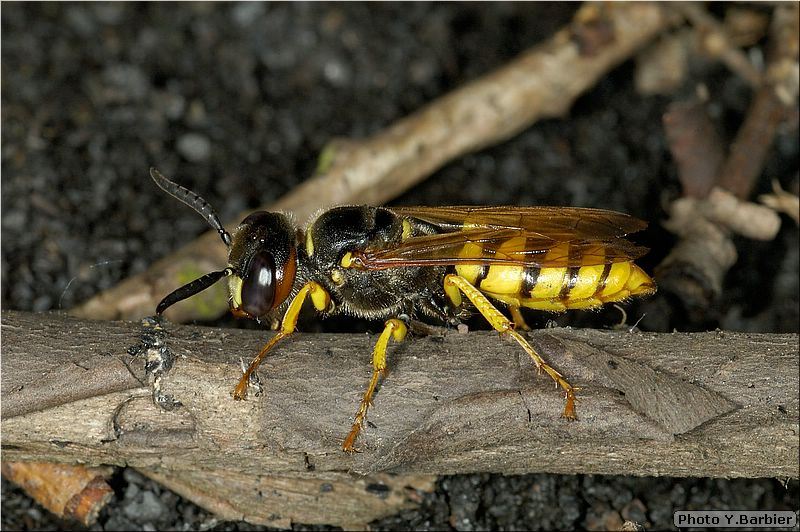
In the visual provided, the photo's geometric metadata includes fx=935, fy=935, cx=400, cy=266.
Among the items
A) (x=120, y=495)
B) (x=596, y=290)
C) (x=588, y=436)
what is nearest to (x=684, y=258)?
(x=596, y=290)

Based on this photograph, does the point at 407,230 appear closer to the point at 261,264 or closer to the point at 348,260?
the point at 348,260

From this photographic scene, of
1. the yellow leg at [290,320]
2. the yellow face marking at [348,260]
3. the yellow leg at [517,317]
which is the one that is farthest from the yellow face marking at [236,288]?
the yellow leg at [517,317]

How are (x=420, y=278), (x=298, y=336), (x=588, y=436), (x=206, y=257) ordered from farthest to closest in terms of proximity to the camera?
(x=206, y=257)
(x=420, y=278)
(x=298, y=336)
(x=588, y=436)

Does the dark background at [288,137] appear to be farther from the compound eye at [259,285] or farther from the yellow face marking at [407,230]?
the compound eye at [259,285]

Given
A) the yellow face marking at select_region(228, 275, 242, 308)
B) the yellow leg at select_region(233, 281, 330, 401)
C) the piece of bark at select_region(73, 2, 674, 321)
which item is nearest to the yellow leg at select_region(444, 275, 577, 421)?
the yellow leg at select_region(233, 281, 330, 401)

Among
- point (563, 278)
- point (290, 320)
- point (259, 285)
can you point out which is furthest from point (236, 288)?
point (563, 278)

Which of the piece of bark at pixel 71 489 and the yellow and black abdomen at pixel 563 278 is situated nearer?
the piece of bark at pixel 71 489

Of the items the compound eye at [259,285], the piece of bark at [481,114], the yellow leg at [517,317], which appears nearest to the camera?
the compound eye at [259,285]

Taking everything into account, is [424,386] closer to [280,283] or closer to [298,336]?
[298,336]
